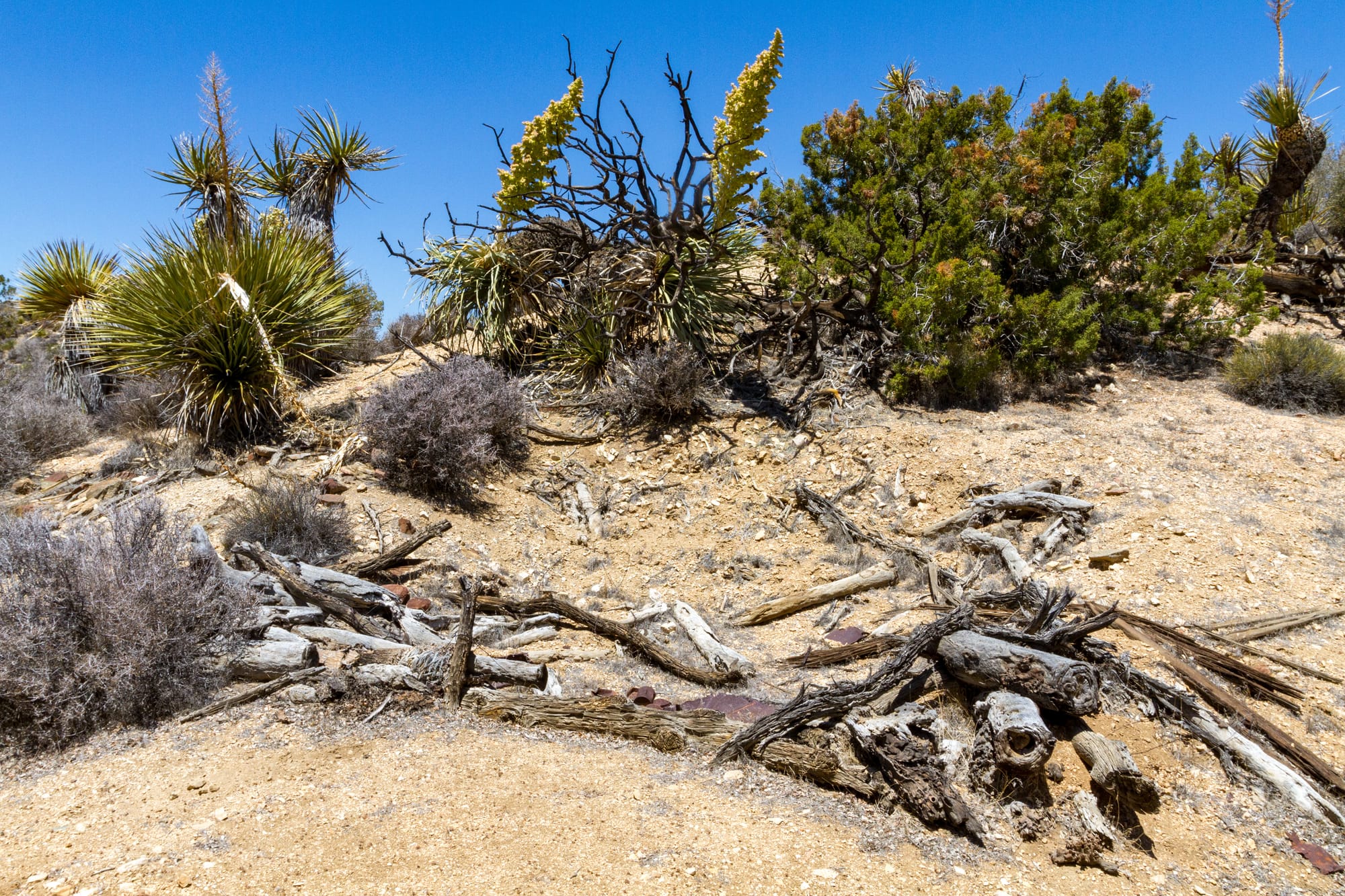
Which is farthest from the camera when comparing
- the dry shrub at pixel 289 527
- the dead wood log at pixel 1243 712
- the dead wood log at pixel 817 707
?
the dry shrub at pixel 289 527

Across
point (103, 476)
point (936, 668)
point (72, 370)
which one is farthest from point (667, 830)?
point (72, 370)

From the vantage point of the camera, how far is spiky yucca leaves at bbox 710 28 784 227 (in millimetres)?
8391

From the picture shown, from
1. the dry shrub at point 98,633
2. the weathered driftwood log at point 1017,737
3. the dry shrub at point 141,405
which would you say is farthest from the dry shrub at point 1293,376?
the dry shrub at point 141,405

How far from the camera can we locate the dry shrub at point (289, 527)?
242 inches

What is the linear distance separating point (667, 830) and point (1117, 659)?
2565 millimetres

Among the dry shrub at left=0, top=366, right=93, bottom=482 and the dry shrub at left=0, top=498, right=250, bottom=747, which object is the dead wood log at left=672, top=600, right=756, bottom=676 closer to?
the dry shrub at left=0, top=498, right=250, bottom=747

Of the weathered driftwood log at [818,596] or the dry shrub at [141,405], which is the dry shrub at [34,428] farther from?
the weathered driftwood log at [818,596]

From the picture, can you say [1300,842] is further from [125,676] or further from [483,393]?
[483,393]

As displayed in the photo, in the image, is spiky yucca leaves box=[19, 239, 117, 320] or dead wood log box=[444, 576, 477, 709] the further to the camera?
spiky yucca leaves box=[19, 239, 117, 320]

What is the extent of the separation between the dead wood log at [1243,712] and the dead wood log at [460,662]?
3746mm

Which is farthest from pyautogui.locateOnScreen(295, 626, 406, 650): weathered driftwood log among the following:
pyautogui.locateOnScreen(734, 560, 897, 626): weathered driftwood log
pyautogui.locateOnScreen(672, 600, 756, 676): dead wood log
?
pyautogui.locateOnScreen(734, 560, 897, 626): weathered driftwood log

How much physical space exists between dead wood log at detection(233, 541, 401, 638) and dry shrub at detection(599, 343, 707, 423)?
4474 mm

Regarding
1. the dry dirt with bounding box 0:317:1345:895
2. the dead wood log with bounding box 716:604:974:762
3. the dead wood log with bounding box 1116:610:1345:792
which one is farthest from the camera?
the dead wood log with bounding box 716:604:974:762

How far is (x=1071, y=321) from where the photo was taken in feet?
31.0
